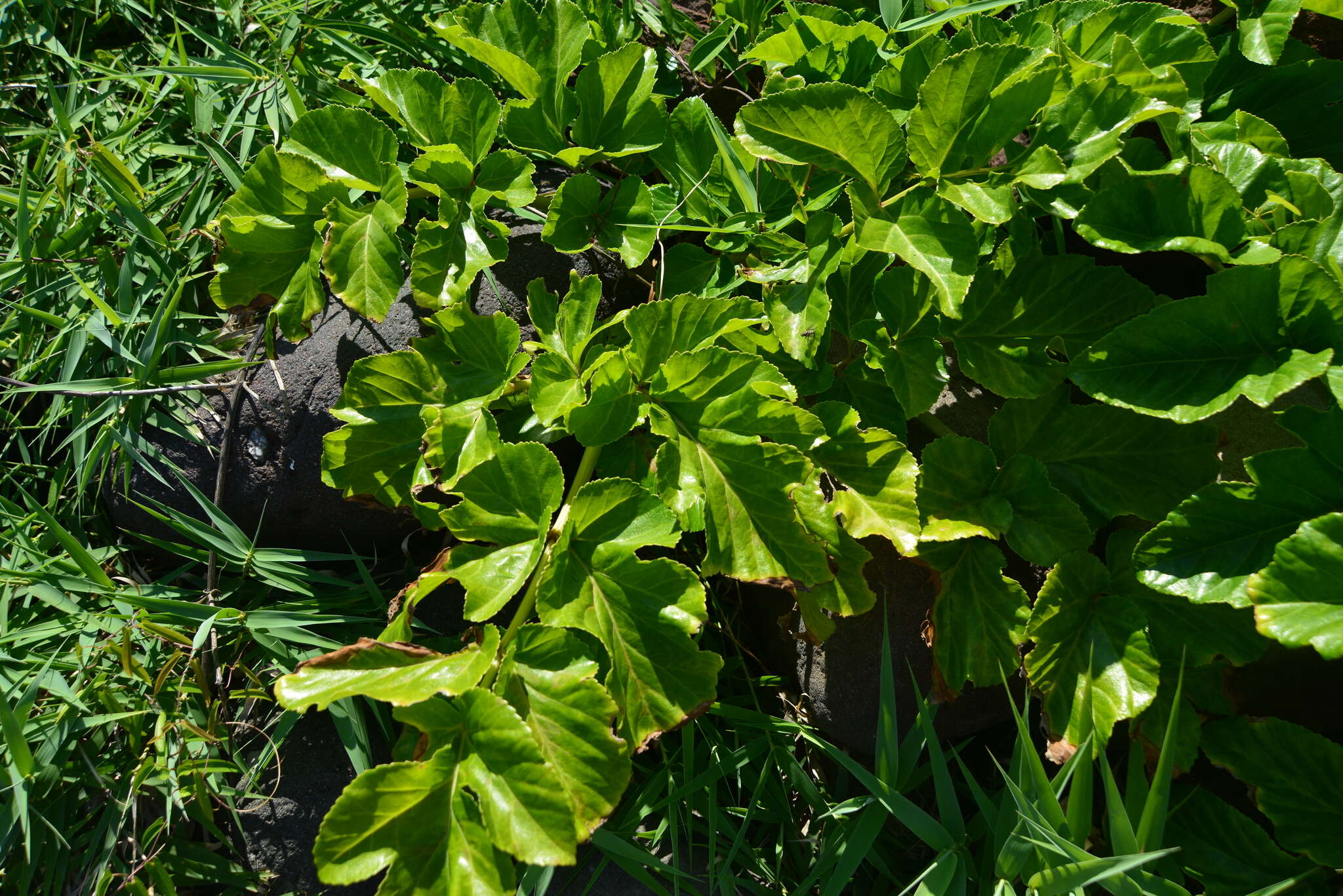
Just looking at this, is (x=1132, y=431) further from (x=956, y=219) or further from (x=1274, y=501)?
(x=956, y=219)

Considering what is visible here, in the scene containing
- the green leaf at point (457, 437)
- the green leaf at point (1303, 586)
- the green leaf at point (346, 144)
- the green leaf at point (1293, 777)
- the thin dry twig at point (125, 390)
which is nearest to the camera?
the green leaf at point (1303, 586)

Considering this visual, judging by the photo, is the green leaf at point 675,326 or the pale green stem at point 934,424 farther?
the pale green stem at point 934,424

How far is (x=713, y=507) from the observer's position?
162cm

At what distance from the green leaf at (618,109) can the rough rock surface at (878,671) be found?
93 centimetres

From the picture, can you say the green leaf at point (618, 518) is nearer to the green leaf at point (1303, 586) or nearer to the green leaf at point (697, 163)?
the green leaf at point (697, 163)

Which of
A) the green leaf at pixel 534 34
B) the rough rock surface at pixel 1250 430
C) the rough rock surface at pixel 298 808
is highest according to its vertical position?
the green leaf at pixel 534 34

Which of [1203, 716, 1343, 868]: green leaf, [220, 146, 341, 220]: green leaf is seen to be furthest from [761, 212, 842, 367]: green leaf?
[1203, 716, 1343, 868]: green leaf

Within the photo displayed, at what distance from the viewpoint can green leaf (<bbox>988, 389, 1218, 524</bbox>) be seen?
5.48 feet

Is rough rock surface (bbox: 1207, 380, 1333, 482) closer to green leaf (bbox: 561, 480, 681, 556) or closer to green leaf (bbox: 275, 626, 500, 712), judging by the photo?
green leaf (bbox: 561, 480, 681, 556)

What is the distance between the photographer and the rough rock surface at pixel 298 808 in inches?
77.0

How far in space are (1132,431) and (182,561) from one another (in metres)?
2.03

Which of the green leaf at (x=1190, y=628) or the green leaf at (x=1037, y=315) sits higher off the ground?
the green leaf at (x=1037, y=315)

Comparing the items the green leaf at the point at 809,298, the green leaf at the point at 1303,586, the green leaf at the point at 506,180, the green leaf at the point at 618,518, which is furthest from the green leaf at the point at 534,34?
the green leaf at the point at 1303,586

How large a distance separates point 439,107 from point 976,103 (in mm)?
968
